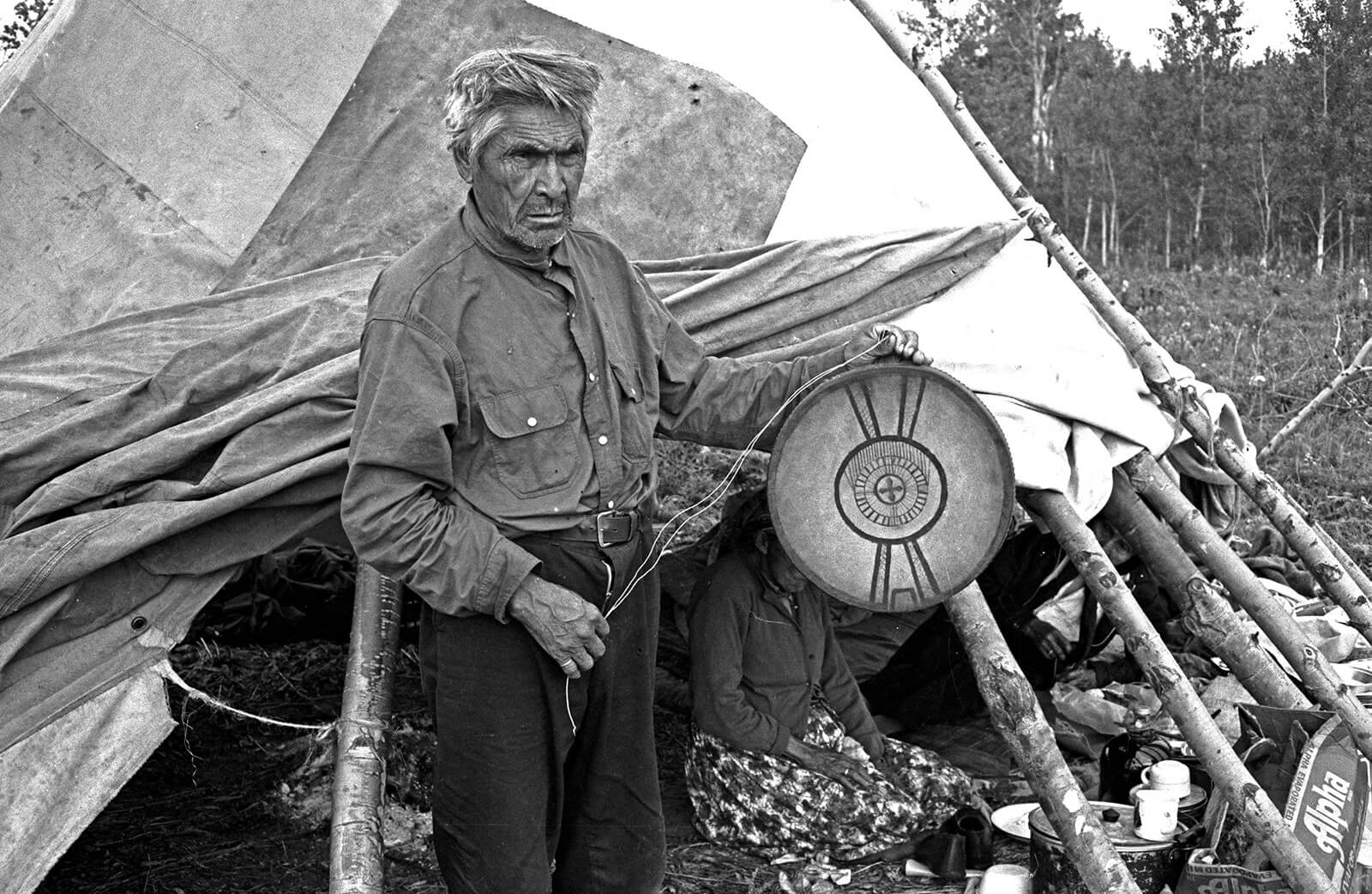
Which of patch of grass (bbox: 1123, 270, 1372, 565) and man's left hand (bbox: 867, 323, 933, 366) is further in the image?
patch of grass (bbox: 1123, 270, 1372, 565)

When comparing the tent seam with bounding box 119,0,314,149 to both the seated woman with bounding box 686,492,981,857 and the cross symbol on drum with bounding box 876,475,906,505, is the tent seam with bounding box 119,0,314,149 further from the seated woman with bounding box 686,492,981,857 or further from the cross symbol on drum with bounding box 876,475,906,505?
the cross symbol on drum with bounding box 876,475,906,505

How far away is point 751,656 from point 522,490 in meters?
1.37

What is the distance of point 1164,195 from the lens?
24781 millimetres

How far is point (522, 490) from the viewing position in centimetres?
252

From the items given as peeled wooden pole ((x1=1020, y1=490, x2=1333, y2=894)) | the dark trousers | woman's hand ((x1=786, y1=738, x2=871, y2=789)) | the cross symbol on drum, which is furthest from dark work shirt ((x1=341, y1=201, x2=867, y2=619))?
woman's hand ((x1=786, y1=738, x2=871, y2=789))

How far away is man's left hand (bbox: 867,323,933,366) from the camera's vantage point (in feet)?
9.45

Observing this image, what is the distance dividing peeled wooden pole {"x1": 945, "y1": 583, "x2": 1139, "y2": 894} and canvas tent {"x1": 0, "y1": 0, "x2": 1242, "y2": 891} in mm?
390

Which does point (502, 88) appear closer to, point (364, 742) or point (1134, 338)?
point (364, 742)

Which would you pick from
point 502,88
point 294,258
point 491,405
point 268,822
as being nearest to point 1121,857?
point 491,405

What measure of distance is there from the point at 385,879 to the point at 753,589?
4.12ft

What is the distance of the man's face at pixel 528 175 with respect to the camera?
249cm

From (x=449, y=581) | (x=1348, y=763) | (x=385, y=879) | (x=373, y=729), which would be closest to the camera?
(x=449, y=581)

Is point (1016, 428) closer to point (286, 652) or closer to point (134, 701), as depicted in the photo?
point (134, 701)

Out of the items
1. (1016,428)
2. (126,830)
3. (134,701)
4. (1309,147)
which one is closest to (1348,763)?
(1016,428)
